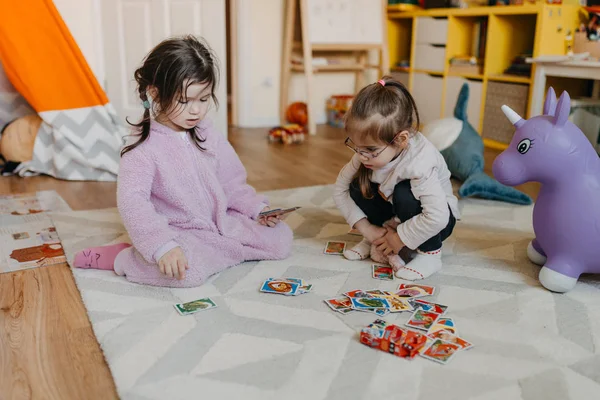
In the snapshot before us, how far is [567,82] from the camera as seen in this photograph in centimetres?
331

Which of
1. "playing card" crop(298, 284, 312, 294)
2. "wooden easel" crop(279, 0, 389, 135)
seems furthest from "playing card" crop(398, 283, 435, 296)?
"wooden easel" crop(279, 0, 389, 135)

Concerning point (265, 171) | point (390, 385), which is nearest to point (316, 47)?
point (265, 171)

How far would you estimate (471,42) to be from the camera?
3.93 m

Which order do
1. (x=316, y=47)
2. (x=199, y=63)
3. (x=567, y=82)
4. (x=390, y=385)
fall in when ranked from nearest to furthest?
(x=390, y=385)
(x=199, y=63)
(x=567, y=82)
(x=316, y=47)

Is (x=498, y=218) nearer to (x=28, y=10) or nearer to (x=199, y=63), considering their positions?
(x=199, y=63)

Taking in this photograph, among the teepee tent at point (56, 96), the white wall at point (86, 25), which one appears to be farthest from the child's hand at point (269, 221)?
the white wall at point (86, 25)

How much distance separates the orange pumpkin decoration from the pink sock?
252cm

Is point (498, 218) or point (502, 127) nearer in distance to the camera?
point (498, 218)

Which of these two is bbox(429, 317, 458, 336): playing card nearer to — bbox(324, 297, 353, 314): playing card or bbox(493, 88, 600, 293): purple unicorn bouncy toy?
bbox(324, 297, 353, 314): playing card

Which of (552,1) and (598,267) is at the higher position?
(552,1)

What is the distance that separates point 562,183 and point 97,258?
124cm

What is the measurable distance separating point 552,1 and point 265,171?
5.97 ft

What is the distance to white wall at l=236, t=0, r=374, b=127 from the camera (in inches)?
157

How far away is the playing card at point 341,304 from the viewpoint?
1.35m
